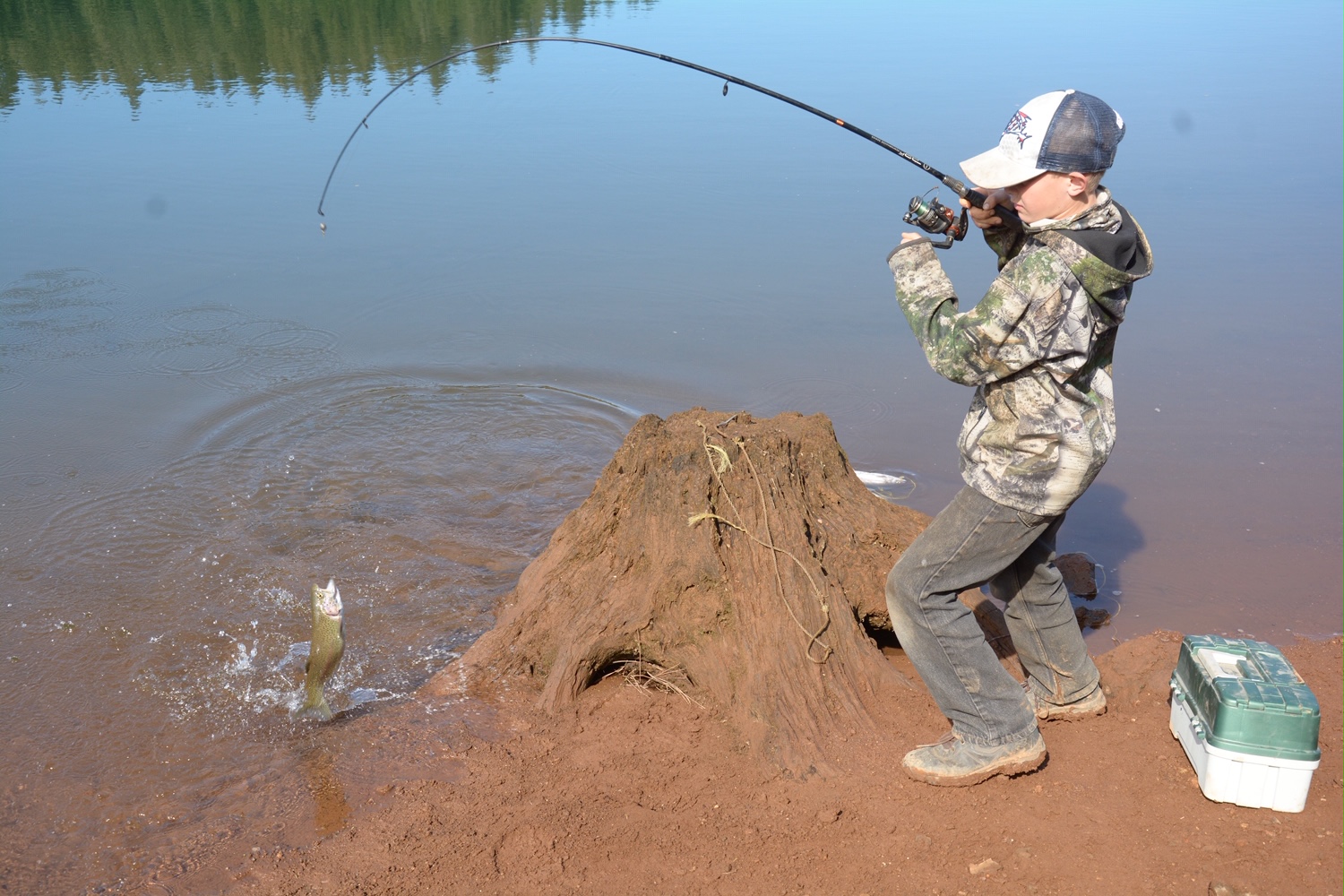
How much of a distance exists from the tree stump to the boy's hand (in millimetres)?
1403

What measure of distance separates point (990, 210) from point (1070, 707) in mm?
1920

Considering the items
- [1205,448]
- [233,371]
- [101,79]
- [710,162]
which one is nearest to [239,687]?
[233,371]

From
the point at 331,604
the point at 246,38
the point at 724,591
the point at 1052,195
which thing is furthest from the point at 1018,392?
the point at 246,38

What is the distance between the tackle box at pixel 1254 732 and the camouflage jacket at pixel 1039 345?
0.86 metres

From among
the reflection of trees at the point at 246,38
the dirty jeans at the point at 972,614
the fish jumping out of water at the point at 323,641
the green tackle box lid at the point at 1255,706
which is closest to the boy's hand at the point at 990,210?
the dirty jeans at the point at 972,614

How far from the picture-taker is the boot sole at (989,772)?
385 cm

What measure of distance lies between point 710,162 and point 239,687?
9670 mm

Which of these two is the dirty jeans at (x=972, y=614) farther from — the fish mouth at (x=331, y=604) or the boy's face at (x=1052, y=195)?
the fish mouth at (x=331, y=604)

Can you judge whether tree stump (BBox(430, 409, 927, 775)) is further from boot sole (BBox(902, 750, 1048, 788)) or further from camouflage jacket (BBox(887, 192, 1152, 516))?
camouflage jacket (BBox(887, 192, 1152, 516))

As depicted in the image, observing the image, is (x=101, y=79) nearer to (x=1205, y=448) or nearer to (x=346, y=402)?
(x=346, y=402)

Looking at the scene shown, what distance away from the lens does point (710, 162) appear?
13.3 meters

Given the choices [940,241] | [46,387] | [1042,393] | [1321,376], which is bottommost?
[46,387]

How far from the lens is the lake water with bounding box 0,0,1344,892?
5.20 m

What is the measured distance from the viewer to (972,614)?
150 inches
